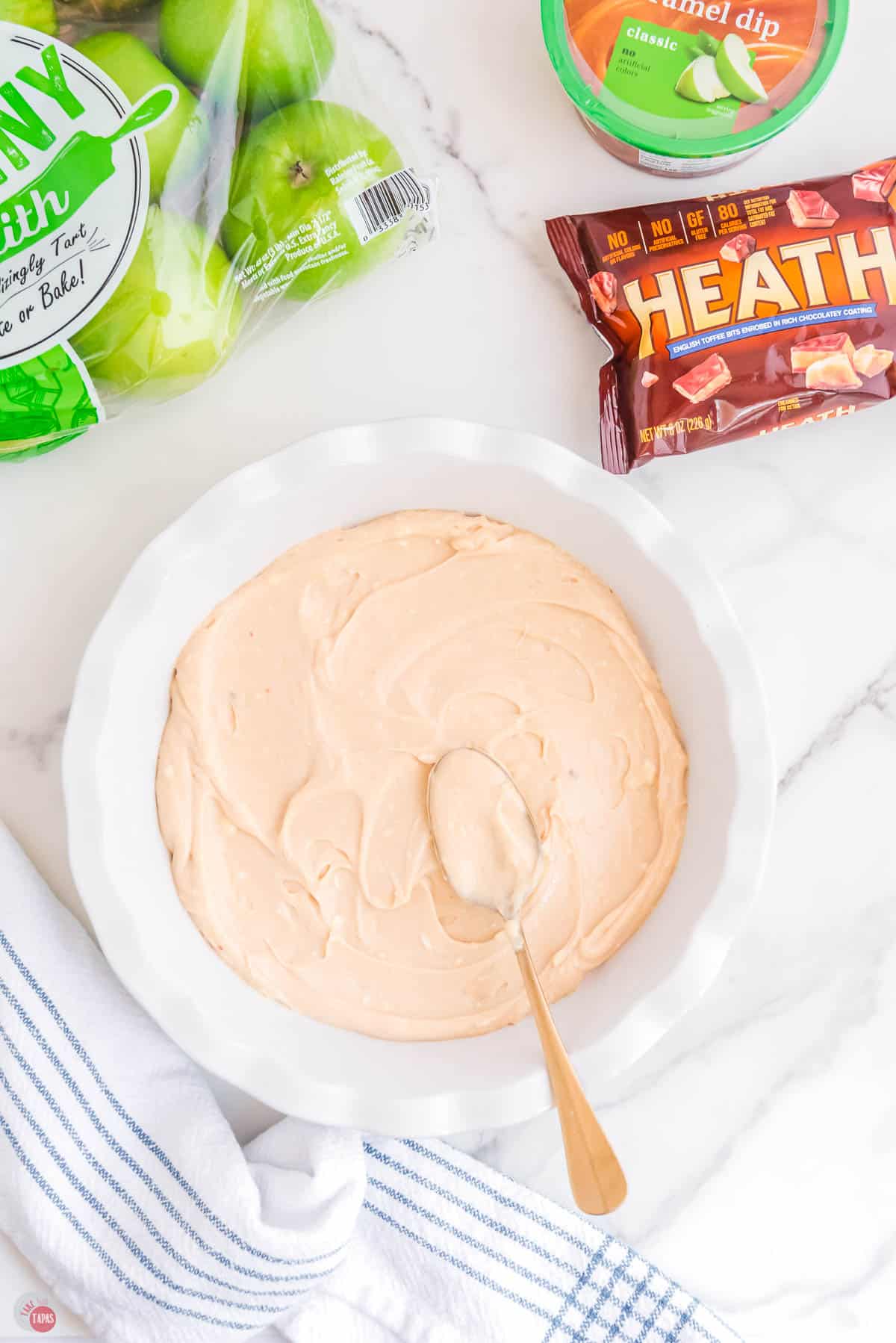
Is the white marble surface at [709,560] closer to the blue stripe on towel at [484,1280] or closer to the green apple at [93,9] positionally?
the blue stripe on towel at [484,1280]

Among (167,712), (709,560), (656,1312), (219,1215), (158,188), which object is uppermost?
(158,188)

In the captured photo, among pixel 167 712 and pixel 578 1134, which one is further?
pixel 167 712

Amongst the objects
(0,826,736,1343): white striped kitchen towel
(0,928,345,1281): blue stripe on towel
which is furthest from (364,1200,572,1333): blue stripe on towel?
(0,928,345,1281): blue stripe on towel

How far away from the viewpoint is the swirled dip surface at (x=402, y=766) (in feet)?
3.26

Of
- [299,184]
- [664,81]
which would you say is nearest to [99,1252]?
[299,184]

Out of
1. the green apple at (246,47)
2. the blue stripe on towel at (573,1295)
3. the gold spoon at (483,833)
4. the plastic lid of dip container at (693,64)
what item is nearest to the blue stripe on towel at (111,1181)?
the blue stripe on towel at (573,1295)

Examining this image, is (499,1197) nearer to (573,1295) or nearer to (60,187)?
(573,1295)

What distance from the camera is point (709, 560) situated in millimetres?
1110

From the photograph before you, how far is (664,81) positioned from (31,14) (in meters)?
0.57

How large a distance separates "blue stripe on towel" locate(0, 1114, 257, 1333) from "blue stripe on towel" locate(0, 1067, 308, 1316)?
0.6 inches

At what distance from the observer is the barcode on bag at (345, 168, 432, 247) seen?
98cm

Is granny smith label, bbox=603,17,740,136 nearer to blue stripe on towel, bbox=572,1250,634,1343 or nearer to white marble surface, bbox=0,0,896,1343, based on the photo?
white marble surface, bbox=0,0,896,1343

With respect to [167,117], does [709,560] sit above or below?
below

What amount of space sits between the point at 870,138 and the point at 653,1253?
1.20 metres
